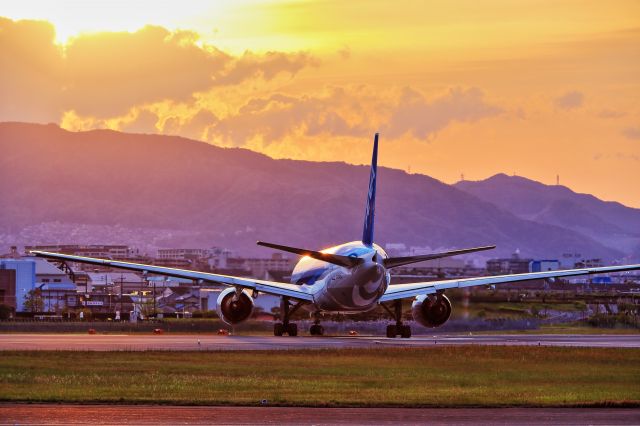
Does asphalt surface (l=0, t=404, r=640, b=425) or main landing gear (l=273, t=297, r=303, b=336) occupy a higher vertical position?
main landing gear (l=273, t=297, r=303, b=336)

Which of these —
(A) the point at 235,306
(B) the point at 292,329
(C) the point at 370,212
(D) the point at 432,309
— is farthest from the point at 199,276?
(D) the point at 432,309

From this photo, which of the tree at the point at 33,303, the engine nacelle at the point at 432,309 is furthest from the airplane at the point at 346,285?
the tree at the point at 33,303

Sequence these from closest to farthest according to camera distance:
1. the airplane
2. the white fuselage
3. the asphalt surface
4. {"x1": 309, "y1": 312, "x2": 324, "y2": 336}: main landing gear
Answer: the asphalt surface → the white fuselage → the airplane → {"x1": 309, "y1": 312, "x2": 324, "y2": 336}: main landing gear

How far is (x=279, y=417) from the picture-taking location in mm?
37406

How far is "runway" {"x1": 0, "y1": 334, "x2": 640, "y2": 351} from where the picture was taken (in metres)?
66.4

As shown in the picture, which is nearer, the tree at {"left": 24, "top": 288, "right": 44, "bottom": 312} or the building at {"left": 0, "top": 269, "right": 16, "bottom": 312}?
the tree at {"left": 24, "top": 288, "right": 44, "bottom": 312}

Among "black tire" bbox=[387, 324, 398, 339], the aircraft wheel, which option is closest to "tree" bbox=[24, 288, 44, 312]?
the aircraft wheel

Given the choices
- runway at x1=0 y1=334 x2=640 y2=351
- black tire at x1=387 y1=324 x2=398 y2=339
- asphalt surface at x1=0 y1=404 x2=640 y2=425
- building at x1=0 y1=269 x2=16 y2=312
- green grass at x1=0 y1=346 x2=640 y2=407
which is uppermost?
building at x1=0 y1=269 x2=16 y2=312

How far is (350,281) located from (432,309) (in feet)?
23.7

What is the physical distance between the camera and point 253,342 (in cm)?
7312

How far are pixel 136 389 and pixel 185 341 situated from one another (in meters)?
29.3

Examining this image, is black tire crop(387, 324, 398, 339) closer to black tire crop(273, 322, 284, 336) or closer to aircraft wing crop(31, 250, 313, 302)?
aircraft wing crop(31, 250, 313, 302)

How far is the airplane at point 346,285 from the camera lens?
75.4 meters

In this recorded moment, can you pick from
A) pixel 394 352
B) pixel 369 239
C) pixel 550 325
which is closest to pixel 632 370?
pixel 394 352
